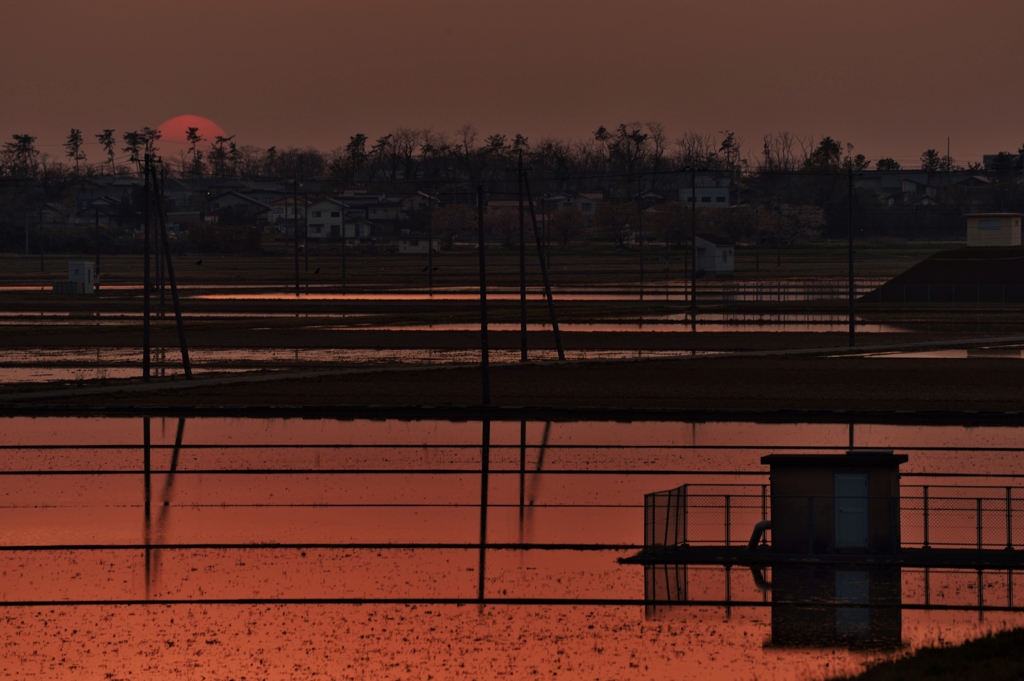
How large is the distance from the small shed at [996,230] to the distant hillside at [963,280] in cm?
154

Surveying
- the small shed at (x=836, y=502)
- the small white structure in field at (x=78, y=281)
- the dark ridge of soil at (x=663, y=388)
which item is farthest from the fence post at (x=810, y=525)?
the small white structure in field at (x=78, y=281)

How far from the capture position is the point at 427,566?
28.5 metres

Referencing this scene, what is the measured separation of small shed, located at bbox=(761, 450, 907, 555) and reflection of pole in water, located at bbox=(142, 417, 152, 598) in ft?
40.0

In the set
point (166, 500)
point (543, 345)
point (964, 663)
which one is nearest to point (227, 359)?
point (543, 345)

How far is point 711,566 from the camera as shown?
93.1ft

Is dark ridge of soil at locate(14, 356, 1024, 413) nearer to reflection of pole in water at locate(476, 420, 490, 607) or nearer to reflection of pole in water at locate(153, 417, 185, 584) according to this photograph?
reflection of pole in water at locate(476, 420, 490, 607)

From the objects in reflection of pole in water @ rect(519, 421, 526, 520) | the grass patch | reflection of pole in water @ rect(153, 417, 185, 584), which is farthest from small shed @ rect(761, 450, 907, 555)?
reflection of pole in water @ rect(153, 417, 185, 584)

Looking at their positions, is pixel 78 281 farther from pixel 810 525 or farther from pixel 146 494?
pixel 810 525

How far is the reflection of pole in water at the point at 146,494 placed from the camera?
28.3 m

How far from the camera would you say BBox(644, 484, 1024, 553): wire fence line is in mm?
28250

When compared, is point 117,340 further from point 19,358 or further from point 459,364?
point 459,364

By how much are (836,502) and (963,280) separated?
101147 millimetres

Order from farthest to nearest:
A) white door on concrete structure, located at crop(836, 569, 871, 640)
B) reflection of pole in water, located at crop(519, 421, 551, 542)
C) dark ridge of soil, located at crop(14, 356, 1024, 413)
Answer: dark ridge of soil, located at crop(14, 356, 1024, 413), reflection of pole in water, located at crop(519, 421, 551, 542), white door on concrete structure, located at crop(836, 569, 871, 640)

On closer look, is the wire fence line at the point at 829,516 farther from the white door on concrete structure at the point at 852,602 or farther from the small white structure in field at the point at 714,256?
the small white structure in field at the point at 714,256
